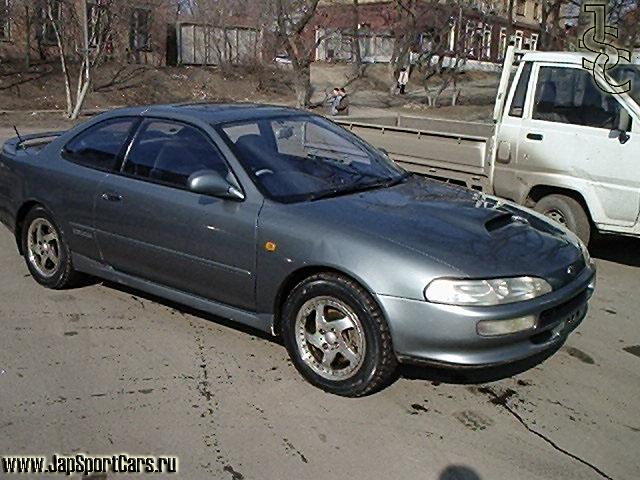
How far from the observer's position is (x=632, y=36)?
49.6 ft

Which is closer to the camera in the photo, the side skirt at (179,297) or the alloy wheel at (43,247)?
the side skirt at (179,297)

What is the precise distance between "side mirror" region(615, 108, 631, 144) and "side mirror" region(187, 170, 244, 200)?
361cm

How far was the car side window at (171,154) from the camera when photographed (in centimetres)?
395

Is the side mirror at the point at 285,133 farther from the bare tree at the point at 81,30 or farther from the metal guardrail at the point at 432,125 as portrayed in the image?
the bare tree at the point at 81,30

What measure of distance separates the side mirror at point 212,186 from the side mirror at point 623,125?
361 cm

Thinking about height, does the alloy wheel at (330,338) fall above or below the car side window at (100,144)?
below

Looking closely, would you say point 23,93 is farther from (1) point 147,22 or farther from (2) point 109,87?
(1) point 147,22

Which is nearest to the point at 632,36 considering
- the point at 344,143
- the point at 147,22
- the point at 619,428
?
the point at 344,143

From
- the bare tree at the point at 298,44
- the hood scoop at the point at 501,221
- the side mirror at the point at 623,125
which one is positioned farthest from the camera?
the bare tree at the point at 298,44

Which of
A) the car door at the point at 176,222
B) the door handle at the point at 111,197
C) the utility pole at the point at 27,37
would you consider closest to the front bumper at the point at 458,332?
the car door at the point at 176,222

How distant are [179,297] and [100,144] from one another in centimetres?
141

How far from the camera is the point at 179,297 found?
4.06 metres

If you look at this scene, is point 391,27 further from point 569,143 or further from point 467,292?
point 467,292

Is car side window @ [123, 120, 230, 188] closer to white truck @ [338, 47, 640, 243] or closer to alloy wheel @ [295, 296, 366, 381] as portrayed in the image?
alloy wheel @ [295, 296, 366, 381]
